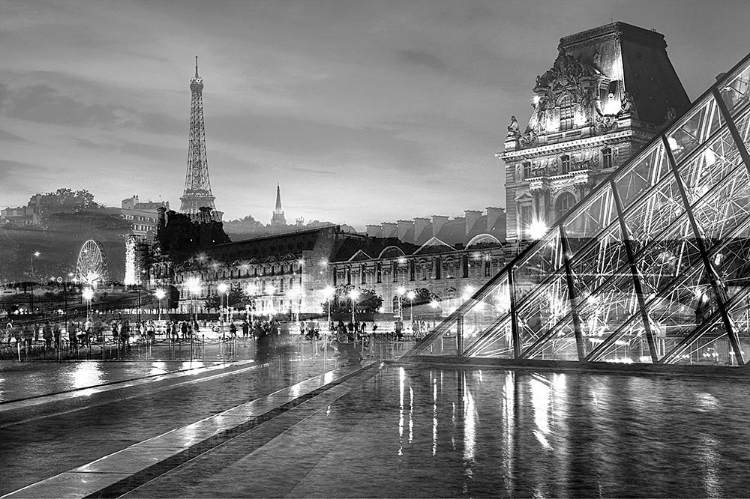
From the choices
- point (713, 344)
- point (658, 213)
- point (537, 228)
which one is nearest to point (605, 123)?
point (537, 228)

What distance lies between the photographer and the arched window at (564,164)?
→ 9000cm

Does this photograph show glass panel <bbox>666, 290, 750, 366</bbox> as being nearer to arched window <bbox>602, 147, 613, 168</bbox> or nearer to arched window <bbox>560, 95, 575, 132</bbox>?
arched window <bbox>602, 147, 613, 168</bbox>

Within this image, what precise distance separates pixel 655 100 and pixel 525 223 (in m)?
18.8

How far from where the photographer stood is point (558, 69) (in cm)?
9144

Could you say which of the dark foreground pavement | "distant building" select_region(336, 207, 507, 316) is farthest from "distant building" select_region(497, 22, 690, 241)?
the dark foreground pavement

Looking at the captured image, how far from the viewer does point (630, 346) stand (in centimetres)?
2744

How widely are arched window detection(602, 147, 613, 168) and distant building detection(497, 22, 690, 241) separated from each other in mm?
39

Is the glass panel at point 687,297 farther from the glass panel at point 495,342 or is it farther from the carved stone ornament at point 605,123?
the carved stone ornament at point 605,123

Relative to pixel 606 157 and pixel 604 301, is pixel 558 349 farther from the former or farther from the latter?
pixel 606 157

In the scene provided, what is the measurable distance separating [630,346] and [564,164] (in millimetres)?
65124

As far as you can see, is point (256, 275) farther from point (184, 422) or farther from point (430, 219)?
point (184, 422)

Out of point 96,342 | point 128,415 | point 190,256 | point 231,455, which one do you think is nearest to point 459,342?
point 128,415

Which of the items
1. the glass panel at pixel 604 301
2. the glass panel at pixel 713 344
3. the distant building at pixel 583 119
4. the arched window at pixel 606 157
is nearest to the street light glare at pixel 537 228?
the distant building at pixel 583 119

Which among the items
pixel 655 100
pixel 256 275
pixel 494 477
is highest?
pixel 655 100
